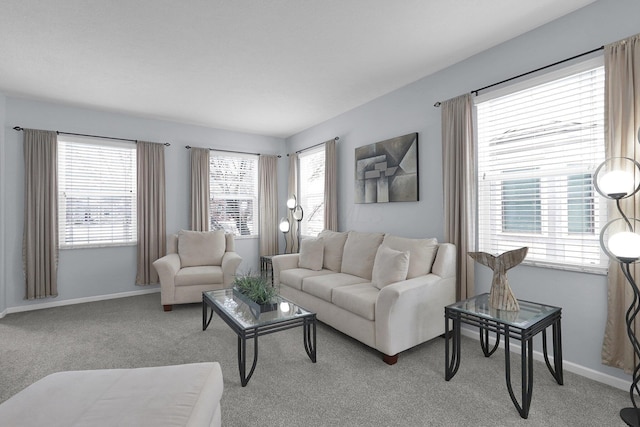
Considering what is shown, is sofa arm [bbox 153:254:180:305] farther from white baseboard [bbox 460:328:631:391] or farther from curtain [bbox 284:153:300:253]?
white baseboard [bbox 460:328:631:391]

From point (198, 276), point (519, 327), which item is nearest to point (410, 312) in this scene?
point (519, 327)

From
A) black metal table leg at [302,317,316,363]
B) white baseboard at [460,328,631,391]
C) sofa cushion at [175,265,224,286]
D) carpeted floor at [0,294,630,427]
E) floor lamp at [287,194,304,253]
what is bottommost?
carpeted floor at [0,294,630,427]

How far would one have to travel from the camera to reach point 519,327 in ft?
6.08

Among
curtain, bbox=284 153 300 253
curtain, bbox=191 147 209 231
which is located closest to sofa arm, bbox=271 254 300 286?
curtain, bbox=284 153 300 253

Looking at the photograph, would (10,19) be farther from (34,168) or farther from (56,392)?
(56,392)

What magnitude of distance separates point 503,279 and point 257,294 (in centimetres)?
193

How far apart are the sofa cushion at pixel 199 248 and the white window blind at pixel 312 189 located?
1.53m

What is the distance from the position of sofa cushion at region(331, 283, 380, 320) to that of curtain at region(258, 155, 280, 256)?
2.96m

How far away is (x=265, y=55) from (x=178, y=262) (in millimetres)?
2915

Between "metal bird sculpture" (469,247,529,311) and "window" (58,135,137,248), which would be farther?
"window" (58,135,137,248)

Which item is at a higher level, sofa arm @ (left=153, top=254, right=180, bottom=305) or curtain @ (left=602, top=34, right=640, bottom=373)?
curtain @ (left=602, top=34, right=640, bottom=373)

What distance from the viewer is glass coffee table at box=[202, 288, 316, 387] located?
220 centimetres

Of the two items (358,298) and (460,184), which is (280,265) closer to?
(358,298)

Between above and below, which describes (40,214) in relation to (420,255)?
above
